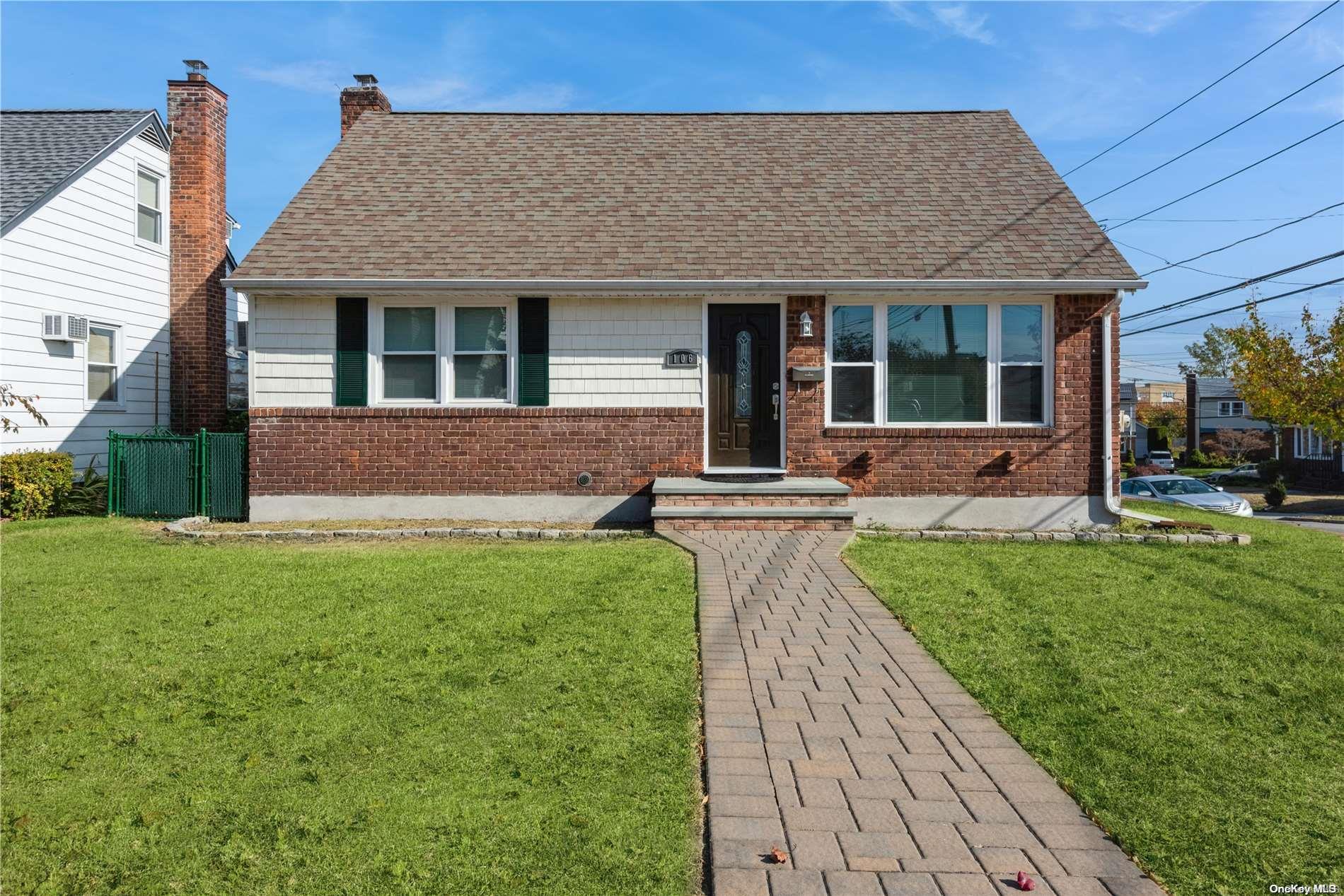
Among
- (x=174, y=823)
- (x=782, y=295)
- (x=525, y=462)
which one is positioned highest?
(x=782, y=295)

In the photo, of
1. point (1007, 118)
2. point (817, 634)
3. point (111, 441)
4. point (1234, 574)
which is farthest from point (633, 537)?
point (1007, 118)

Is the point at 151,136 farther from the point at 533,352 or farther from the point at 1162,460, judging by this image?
the point at 1162,460

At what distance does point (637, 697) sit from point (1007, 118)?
13.7 meters

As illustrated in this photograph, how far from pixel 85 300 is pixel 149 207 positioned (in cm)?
243

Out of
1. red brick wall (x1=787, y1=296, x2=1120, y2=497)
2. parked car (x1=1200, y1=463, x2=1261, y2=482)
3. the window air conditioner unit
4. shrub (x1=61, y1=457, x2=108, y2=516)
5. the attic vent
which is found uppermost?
the attic vent

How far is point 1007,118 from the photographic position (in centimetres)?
1457

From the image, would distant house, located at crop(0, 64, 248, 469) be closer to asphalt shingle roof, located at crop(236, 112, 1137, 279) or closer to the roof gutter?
asphalt shingle roof, located at crop(236, 112, 1137, 279)

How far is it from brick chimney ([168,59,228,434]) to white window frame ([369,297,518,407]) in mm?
6706

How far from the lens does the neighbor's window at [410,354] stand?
36.6 ft

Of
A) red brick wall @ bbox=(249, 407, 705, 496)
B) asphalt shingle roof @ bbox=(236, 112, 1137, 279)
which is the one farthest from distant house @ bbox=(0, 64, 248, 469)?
red brick wall @ bbox=(249, 407, 705, 496)

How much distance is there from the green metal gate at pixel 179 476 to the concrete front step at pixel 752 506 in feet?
19.5

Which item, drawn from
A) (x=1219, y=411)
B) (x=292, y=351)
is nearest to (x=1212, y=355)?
(x=1219, y=411)

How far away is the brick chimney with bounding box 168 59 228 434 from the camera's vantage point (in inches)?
622

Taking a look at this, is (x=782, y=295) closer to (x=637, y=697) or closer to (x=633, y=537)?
(x=633, y=537)
